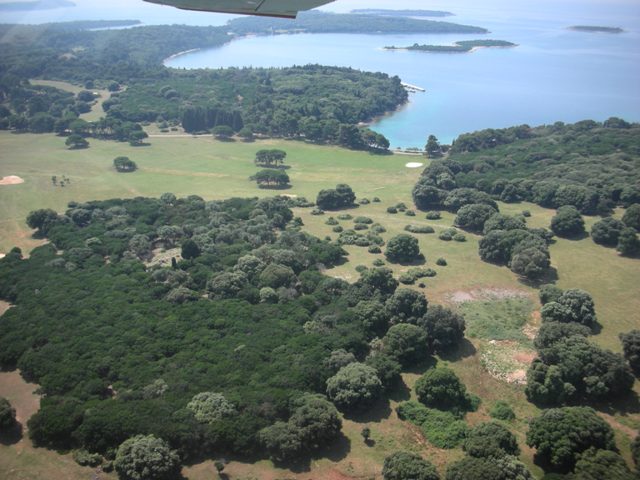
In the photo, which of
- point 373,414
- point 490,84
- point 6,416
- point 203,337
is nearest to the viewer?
point 6,416

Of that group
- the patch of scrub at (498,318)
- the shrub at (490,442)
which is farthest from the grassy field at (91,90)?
the shrub at (490,442)

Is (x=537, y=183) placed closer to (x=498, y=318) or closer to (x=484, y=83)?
(x=498, y=318)

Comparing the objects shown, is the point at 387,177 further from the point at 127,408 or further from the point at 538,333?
the point at 127,408

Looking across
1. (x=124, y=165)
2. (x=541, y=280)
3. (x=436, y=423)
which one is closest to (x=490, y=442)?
(x=436, y=423)

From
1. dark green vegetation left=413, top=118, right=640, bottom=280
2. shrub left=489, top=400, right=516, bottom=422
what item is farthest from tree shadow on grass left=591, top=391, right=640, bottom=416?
dark green vegetation left=413, top=118, right=640, bottom=280

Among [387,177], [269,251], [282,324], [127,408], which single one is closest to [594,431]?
[282,324]

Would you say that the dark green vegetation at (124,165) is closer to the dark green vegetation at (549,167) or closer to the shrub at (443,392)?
the dark green vegetation at (549,167)
